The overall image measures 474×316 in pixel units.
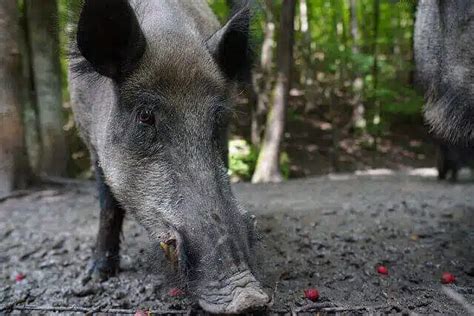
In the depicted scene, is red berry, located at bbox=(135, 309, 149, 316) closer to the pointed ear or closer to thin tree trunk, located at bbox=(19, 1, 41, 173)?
the pointed ear

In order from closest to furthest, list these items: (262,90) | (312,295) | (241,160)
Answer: (312,295) → (241,160) → (262,90)

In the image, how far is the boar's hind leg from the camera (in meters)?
3.88

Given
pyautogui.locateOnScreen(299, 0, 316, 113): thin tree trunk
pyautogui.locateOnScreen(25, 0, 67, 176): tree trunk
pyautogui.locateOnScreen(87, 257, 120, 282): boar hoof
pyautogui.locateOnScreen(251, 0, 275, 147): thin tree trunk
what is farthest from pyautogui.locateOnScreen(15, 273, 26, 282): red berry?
pyautogui.locateOnScreen(299, 0, 316, 113): thin tree trunk

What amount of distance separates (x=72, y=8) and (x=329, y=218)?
11.3ft

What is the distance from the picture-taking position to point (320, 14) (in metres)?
16.9

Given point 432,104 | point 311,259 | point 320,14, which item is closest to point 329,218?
point 311,259

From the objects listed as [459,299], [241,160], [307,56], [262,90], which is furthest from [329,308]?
[307,56]

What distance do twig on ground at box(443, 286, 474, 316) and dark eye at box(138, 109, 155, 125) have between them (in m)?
2.11

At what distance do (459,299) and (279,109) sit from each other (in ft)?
23.8

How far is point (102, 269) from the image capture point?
12.7 ft

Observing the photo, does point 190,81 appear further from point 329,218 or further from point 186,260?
point 329,218

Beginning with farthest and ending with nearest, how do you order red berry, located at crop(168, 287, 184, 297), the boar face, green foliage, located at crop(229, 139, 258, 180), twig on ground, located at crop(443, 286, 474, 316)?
green foliage, located at crop(229, 139, 258, 180) < twig on ground, located at crop(443, 286, 474, 316) < red berry, located at crop(168, 287, 184, 297) < the boar face

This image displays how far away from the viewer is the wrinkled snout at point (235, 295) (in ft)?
6.45

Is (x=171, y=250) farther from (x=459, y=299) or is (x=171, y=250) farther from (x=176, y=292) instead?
(x=459, y=299)
